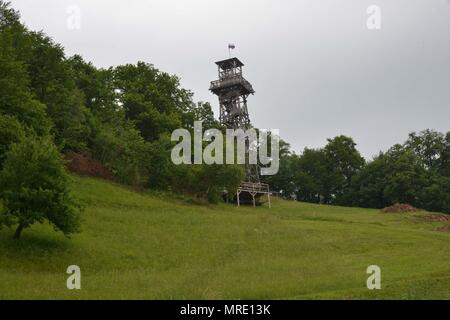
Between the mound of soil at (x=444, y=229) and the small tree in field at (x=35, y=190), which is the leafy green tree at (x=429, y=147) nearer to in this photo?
the mound of soil at (x=444, y=229)

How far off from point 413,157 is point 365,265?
6480 cm

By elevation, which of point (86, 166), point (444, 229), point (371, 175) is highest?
point (371, 175)

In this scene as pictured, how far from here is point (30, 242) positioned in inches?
921

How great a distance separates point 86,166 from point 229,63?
3409 cm

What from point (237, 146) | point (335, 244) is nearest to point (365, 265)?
point (335, 244)

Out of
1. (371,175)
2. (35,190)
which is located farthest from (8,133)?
(371,175)

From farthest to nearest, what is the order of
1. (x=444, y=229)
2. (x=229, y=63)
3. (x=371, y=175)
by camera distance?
(x=371, y=175)
(x=229, y=63)
(x=444, y=229)

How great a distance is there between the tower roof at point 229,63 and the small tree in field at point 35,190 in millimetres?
51685

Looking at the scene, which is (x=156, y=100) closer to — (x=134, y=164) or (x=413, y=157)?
(x=134, y=164)

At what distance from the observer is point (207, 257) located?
1006 inches

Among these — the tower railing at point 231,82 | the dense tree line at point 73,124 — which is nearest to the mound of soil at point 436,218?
the dense tree line at point 73,124

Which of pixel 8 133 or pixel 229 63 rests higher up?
pixel 229 63

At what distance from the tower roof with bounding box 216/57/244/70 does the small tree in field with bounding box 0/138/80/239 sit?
51685 millimetres

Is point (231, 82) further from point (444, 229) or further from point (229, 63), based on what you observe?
point (444, 229)
